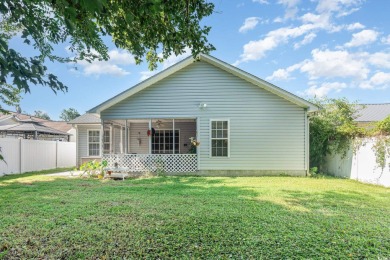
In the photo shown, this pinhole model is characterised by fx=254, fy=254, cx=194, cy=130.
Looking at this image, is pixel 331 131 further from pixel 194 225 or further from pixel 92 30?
pixel 92 30

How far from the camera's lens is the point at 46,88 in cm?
239

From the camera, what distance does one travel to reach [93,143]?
15.2 meters

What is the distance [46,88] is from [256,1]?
32.6 feet

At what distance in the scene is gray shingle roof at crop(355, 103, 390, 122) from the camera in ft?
66.0

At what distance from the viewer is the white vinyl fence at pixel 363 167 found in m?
8.88

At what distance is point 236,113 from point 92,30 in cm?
936

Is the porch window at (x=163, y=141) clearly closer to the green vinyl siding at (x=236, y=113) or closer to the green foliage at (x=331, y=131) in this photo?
the green vinyl siding at (x=236, y=113)

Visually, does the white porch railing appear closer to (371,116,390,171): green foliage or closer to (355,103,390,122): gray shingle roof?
→ (371,116,390,171): green foliage

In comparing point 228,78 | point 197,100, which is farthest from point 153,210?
point 228,78

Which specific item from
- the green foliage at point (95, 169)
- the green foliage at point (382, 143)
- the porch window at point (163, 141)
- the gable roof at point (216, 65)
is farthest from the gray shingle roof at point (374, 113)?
the green foliage at point (95, 169)

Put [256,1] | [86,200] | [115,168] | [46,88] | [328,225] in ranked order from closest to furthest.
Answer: [46,88] < [328,225] < [86,200] < [256,1] < [115,168]

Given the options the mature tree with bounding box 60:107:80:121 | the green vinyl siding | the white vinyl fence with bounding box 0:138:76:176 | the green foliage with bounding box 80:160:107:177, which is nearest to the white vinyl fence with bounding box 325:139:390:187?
the green vinyl siding

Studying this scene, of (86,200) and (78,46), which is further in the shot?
(86,200)

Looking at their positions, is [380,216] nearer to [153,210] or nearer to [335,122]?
[153,210]
